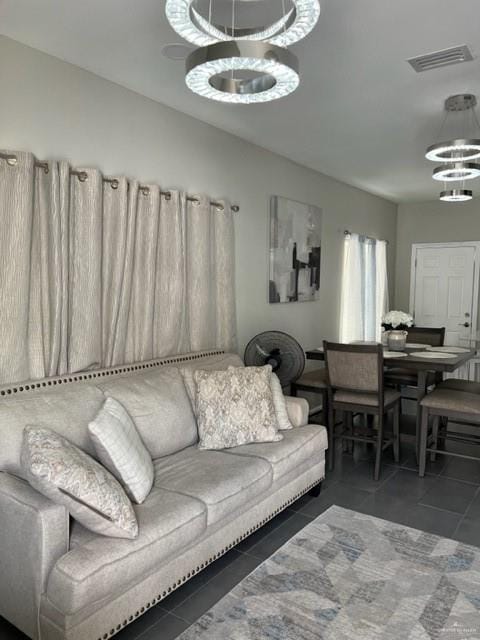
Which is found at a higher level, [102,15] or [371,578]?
[102,15]

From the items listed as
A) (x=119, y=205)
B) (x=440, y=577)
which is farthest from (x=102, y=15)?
(x=440, y=577)

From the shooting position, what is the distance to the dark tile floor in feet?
6.76

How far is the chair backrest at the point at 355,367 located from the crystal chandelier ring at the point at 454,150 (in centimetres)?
131

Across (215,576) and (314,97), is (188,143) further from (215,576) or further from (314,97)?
(215,576)

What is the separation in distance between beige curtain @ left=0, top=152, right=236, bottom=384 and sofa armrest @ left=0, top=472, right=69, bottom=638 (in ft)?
2.70

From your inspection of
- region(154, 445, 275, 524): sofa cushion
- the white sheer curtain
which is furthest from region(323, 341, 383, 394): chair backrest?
the white sheer curtain

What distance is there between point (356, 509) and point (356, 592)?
859 millimetres

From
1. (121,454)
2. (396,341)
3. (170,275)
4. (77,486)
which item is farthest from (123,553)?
(396,341)

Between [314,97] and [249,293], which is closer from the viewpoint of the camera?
[314,97]

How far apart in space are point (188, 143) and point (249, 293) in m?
1.32

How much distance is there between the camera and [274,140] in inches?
160

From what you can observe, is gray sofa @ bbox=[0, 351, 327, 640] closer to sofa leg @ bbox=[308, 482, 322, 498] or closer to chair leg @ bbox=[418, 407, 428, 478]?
sofa leg @ bbox=[308, 482, 322, 498]

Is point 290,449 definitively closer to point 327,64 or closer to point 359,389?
point 359,389

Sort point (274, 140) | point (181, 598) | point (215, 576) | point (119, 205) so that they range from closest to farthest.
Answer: point (181, 598) < point (215, 576) < point (119, 205) < point (274, 140)
